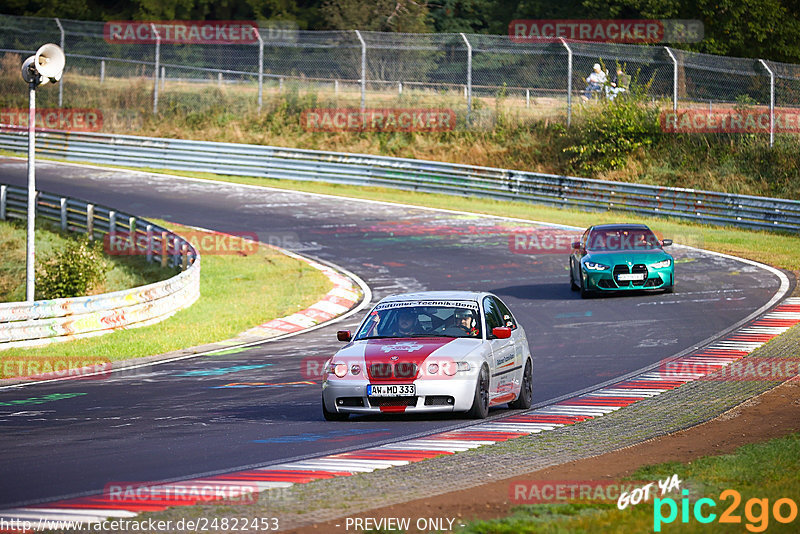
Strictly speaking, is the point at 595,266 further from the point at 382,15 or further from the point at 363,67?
the point at 382,15

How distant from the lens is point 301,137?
44688mm

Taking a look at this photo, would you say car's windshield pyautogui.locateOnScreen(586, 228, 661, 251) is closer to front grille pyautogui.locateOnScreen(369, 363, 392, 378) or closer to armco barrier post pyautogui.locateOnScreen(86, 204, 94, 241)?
front grille pyautogui.locateOnScreen(369, 363, 392, 378)

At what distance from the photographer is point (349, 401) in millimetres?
11383

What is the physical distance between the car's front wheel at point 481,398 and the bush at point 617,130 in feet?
93.4

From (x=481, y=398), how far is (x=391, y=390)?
3.13 feet

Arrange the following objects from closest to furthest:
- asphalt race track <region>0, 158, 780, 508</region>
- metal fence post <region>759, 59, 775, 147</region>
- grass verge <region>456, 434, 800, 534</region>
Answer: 1. grass verge <region>456, 434, 800, 534</region>
2. asphalt race track <region>0, 158, 780, 508</region>
3. metal fence post <region>759, 59, 775, 147</region>

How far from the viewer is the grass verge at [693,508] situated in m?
6.54

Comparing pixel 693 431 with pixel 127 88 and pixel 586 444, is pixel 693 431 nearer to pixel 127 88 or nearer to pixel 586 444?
pixel 586 444

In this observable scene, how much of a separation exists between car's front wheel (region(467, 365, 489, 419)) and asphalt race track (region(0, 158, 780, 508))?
0.23m

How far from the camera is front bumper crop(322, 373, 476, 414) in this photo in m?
11.2

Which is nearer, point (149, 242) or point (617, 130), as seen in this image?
point (149, 242)
